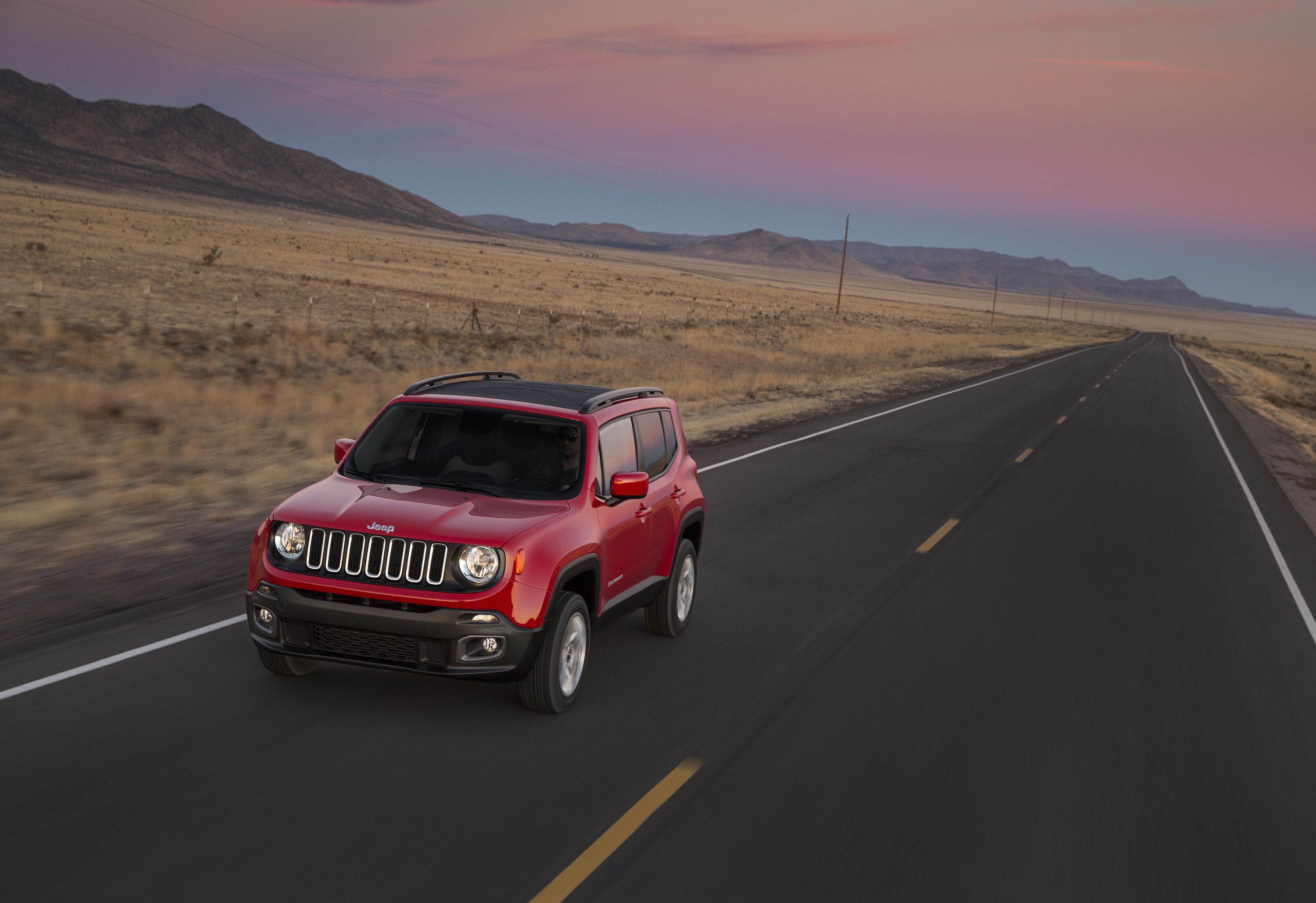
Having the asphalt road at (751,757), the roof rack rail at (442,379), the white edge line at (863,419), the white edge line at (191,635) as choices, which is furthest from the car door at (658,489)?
the white edge line at (191,635)

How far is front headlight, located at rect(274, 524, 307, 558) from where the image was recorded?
544cm

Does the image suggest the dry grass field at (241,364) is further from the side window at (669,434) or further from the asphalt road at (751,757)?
the side window at (669,434)

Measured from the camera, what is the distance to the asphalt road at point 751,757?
168 inches

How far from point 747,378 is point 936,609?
885 inches

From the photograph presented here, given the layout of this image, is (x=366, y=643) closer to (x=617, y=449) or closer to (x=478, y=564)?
(x=478, y=564)

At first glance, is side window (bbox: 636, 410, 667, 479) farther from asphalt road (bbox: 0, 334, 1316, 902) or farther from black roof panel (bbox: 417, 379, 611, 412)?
asphalt road (bbox: 0, 334, 1316, 902)

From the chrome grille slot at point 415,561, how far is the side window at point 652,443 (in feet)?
7.19

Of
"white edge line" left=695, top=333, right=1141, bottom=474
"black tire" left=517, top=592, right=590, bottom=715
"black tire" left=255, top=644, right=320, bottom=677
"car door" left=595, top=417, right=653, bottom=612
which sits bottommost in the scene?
"white edge line" left=695, top=333, right=1141, bottom=474

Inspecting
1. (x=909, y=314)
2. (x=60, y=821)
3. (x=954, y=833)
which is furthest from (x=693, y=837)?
(x=909, y=314)

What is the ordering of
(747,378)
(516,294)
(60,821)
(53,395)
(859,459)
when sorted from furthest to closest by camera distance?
(516,294), (747,378), (859,459), (53,395), (60,821)

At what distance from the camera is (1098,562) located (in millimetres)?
10938

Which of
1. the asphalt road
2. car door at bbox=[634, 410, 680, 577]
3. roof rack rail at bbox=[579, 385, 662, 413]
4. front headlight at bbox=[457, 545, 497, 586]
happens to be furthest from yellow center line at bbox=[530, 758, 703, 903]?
roof rack rail at bbox=[579, 385, 662, 413]

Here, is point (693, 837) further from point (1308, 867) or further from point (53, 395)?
point (53, 395)

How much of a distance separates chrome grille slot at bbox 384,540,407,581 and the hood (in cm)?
5
